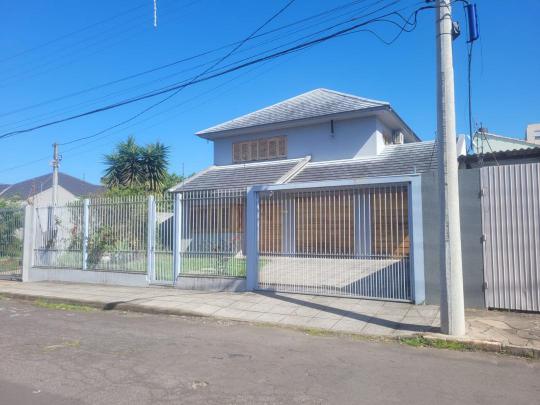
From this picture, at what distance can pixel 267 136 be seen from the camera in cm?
2086

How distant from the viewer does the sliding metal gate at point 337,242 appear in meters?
8.94

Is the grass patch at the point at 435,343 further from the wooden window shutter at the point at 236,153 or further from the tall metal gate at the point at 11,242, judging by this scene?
the wooden window shutter at the point at 236,153

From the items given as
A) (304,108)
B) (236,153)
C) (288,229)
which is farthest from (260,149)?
(288,229)

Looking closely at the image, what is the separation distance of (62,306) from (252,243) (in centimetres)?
468

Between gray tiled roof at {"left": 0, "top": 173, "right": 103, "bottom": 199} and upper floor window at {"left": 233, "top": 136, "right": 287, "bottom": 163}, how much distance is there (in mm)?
17898

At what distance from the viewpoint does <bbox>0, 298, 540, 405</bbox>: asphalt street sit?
14.5ft

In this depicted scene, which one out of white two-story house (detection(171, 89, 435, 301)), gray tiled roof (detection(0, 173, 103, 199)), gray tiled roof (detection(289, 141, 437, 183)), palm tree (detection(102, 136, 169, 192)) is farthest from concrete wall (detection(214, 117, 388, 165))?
gray tiled roof (detection(0, 173, 103, 199))

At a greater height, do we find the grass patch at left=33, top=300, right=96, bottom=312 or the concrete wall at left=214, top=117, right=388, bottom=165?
the concrete wall at left=214, top=117, right=388, bottom=165

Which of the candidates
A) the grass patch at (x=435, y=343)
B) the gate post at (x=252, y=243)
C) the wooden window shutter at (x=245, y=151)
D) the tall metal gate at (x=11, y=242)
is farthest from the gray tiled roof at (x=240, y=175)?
the grass patch at (x=435, y=343)

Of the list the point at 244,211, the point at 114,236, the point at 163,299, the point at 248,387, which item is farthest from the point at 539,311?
the point at 114,236

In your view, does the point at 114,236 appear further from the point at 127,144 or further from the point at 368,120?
the point at 127,144

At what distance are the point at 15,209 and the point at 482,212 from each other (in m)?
14.3

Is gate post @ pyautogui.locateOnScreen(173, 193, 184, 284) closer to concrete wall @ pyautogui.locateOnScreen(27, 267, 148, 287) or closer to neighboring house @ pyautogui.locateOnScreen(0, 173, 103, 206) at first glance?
concrete wall @ pyautogui.locateOnScreen(27, 267, 148, 287)

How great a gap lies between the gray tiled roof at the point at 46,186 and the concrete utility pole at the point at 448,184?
32.2 metres
